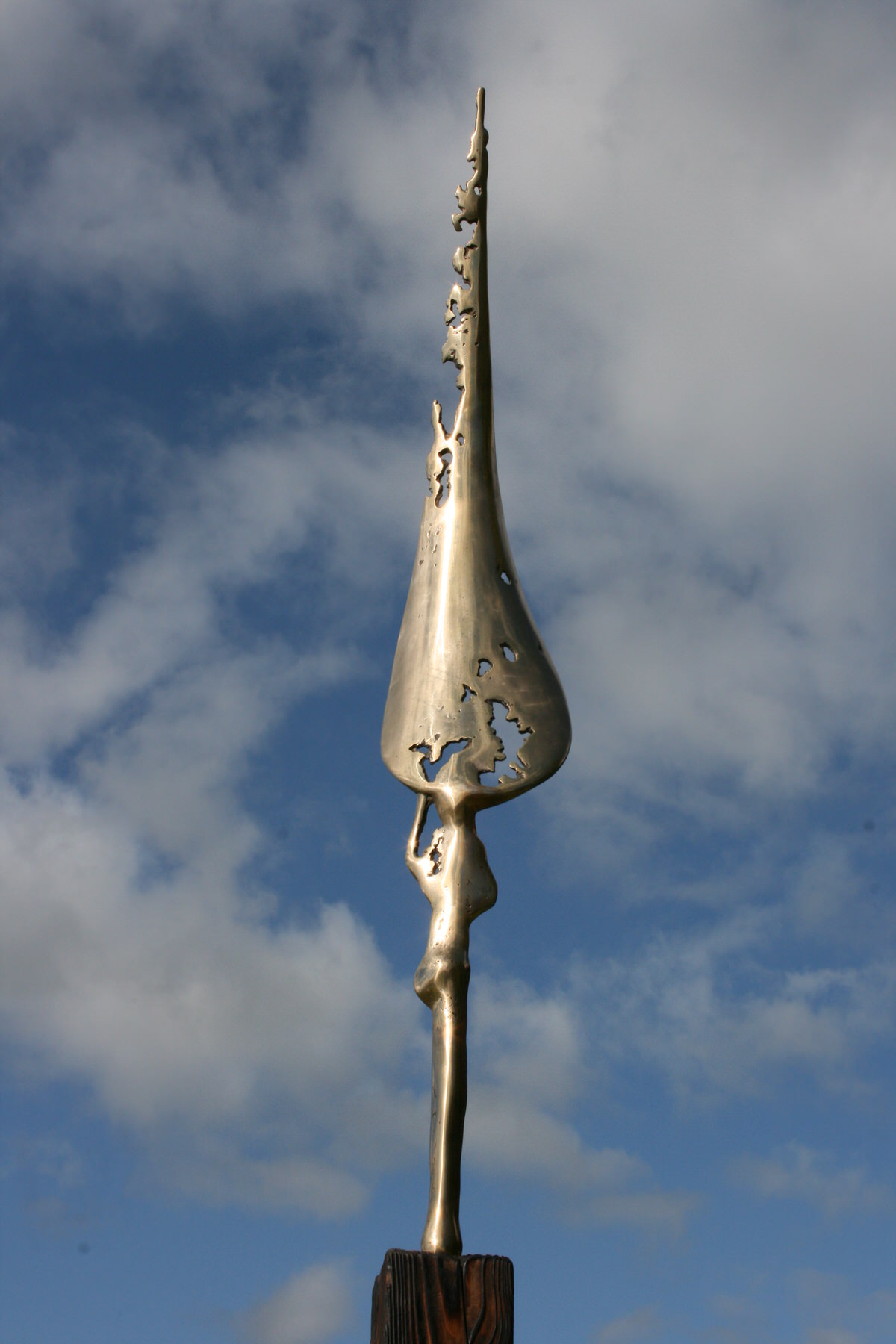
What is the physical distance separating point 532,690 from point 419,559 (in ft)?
3.22

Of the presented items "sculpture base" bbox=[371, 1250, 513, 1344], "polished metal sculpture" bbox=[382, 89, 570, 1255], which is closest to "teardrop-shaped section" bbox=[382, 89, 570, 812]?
"polished metal sculpture" bbox=[382, 89, 570, 1255]

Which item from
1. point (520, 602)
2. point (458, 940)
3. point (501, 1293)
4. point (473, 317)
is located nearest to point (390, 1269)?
point (501, 1293)

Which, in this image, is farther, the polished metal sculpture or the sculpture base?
the polished metal sculpture

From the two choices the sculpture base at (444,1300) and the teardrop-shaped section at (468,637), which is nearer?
the sculpture base at (444,1300)

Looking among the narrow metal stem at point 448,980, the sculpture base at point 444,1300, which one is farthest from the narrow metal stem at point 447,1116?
the sculpture base at point 444,1300

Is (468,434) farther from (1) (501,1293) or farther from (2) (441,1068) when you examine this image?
(1) (501,1293)

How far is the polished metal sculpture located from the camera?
6.68 metres

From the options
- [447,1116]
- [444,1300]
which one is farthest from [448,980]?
[444,1300]

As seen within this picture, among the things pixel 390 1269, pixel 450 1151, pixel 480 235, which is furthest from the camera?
pixel 480 235

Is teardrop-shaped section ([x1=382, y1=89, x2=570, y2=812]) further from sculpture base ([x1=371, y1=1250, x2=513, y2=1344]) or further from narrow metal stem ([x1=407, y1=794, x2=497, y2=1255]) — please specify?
sculpture base ([x1=371, y1=1250, x2=513, y2=1344])

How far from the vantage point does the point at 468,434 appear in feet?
26.2

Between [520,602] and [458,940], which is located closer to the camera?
[458,940]

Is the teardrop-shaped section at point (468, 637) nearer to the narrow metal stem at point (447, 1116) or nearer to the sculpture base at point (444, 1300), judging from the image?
the narrow metal stem at point (447, 1116)

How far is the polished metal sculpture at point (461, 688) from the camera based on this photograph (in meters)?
6.68
